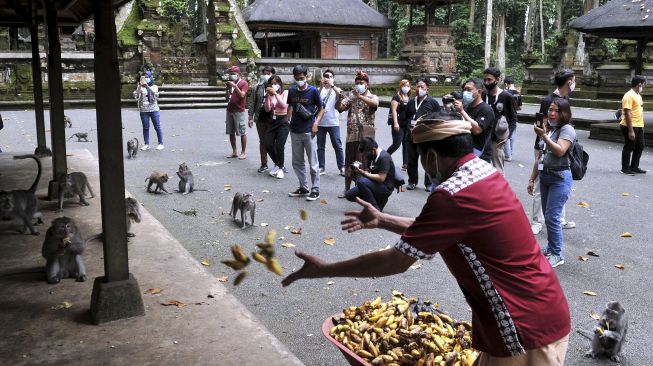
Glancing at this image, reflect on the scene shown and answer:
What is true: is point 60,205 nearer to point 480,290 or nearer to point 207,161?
point 207,161

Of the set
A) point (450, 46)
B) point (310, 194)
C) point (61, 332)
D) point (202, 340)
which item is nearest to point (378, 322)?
point (202, 340)

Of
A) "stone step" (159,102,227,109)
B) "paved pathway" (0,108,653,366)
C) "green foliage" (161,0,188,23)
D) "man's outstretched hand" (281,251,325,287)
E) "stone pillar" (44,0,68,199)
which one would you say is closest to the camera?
"man's outstretched hand" (281,251,325,287)

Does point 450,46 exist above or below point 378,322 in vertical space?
above

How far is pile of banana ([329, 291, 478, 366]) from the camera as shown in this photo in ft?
11.0

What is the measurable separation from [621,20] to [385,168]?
13.0m

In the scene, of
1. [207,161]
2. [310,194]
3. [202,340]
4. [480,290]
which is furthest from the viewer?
[207,161]

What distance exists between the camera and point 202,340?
4.11 metres

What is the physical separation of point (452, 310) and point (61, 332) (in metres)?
3.05

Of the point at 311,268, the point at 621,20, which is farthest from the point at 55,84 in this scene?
the point at 621,20

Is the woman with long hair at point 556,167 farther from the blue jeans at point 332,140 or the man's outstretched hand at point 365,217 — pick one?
the blue jeans at point 332,140

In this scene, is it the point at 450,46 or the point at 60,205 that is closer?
the point at 60,205

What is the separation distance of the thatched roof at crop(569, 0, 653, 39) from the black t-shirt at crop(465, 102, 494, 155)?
11.0 meters

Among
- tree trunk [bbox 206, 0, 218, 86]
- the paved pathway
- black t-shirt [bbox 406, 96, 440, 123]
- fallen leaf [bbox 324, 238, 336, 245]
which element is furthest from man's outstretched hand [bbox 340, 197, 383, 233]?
tree trunk [bbox 206, 0, 218, 86]

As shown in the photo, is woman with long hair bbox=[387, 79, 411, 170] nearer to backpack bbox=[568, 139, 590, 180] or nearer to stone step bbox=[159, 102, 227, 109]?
backpack bbox=[568, 139, 590, 180]
